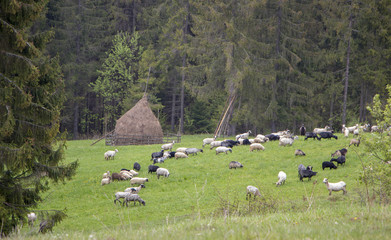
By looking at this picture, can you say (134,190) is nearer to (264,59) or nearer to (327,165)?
(327,165)

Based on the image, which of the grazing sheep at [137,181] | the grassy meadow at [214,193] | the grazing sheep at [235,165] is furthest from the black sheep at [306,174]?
the grazing sheep at [137,181]

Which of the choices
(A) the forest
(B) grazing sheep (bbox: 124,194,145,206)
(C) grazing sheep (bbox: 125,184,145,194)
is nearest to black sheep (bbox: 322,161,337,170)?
(C) grazing sheep (bbox: 125,184,145,194)

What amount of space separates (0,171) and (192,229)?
9513 millimetres

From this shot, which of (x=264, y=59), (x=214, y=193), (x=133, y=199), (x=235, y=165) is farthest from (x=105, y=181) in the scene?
(x=264, y=59)

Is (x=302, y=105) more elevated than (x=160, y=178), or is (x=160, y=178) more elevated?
(x=302, y=105)

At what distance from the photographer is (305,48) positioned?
47000 millimetres

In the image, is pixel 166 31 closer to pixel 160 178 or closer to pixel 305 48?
pixel 305 48

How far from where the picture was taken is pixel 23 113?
14047 mm

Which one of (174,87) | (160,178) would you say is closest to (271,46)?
(174,87)

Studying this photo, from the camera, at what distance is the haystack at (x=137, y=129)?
3831cm

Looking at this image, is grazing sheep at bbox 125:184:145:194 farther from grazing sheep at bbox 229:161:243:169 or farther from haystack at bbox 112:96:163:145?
haystack at bbox 112:96:163:145

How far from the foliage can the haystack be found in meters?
23.2

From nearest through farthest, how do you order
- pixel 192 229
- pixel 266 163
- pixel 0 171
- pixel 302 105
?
pixel 192 229 → pixel 0 171 → pixel 266 163 → pixel 302 105

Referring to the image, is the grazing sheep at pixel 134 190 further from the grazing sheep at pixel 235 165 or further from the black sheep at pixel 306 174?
the black sheep at pixel 306 174
